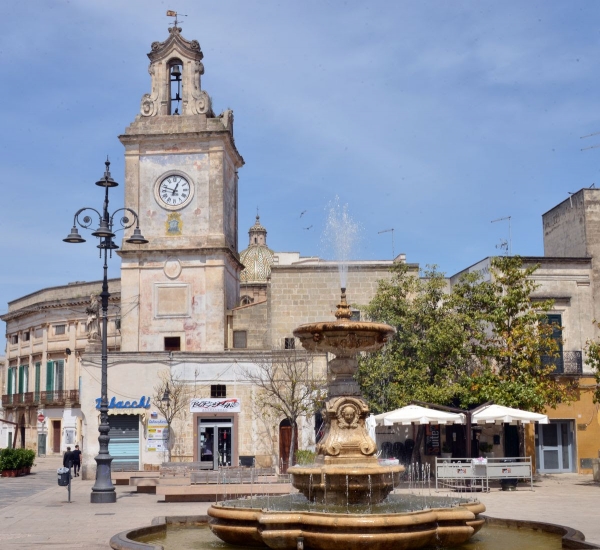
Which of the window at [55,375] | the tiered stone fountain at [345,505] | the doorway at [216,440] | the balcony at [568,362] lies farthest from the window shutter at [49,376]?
the tiered stone fountain at [345,505]

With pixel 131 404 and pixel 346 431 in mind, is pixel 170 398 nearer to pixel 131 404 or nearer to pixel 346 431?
pixel 131 404

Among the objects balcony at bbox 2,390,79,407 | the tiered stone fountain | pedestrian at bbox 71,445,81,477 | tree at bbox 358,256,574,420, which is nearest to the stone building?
pedestrian at bbox 71,445,81,477

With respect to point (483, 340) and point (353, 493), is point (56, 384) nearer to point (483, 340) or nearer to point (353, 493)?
point (483, 340)

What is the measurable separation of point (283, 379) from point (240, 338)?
15.1 feet

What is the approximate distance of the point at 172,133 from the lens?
3738 centimetres

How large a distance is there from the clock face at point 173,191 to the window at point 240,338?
599cm

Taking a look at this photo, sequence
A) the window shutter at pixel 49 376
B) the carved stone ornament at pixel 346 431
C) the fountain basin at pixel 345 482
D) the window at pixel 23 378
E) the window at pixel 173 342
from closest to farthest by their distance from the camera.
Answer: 1. the fountain basin at pixel 345 482
2. the carved stone ornament at pixel 346 431
3. the window at pixel 173 342
4. the window shutter at pixel 49 376
5. the window at pixel 23 378

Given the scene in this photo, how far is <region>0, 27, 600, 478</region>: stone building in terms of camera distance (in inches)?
1299

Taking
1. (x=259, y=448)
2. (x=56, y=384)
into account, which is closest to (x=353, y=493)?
(x=259, y=448)

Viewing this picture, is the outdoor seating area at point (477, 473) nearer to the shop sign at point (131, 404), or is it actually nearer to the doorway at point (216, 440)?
the doorway at point (216, 440)

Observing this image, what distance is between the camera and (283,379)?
111ft

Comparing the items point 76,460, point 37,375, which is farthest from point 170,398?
point 37,375

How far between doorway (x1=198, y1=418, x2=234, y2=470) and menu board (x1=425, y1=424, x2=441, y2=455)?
298 inches

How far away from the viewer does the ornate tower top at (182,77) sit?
38156mm
